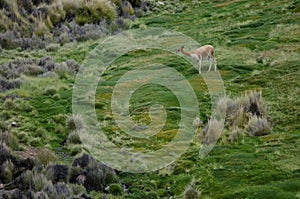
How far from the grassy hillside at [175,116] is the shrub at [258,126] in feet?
0.39

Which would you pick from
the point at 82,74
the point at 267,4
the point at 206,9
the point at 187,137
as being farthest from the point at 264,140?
the point at 206,9

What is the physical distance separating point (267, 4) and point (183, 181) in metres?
20.9

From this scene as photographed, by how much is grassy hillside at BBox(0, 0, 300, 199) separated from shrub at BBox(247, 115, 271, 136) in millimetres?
120

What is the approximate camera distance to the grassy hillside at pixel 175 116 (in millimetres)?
8344

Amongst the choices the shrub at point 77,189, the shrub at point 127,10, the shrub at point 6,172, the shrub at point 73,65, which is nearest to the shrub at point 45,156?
the shrub at point 6,172

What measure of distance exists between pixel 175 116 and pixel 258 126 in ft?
9.04

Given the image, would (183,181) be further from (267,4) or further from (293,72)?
(267,4)

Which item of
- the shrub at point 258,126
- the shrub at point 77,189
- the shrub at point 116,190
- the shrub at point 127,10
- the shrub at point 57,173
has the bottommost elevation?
the shrub at point 116,190

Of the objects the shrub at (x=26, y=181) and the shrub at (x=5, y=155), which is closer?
the shrub at (x=26, y=181)

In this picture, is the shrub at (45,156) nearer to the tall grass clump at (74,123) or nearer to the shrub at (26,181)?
the shrub at (26,181)

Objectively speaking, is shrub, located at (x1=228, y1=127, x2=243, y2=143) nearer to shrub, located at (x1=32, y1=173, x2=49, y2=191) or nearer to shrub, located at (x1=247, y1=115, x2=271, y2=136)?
shrub, located at (x1=247, y1=115, x2=271, y2=136)

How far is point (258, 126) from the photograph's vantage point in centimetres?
1028

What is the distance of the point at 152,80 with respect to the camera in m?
15.9

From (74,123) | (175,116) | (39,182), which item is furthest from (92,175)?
(175,116)
